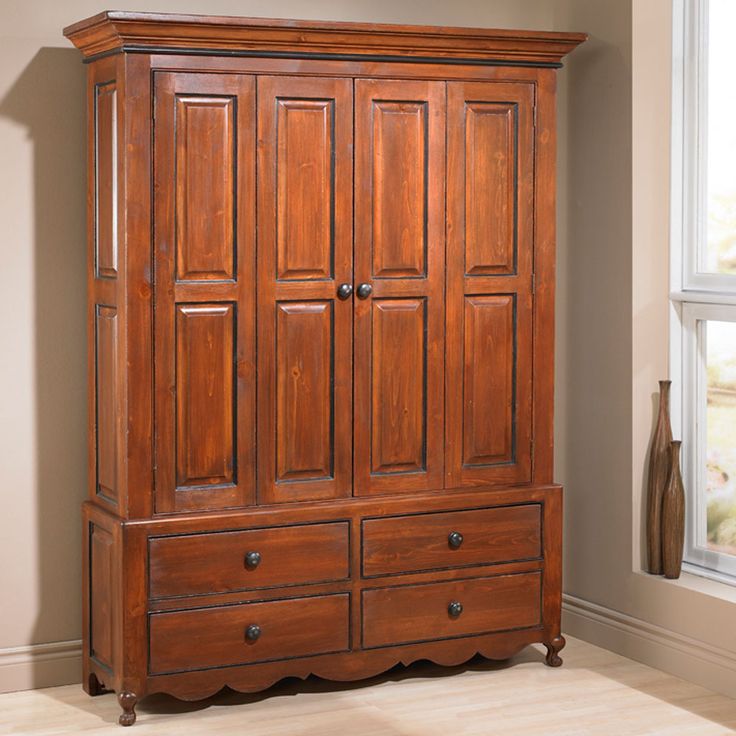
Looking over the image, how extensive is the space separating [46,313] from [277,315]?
2.38 ft

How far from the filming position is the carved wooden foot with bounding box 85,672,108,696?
3611mm

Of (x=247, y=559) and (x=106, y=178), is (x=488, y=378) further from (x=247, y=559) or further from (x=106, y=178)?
(x=106, y=178)

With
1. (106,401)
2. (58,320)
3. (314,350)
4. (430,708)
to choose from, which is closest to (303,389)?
(314,350)

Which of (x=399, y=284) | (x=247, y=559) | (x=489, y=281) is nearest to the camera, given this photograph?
(x=247, y=559)

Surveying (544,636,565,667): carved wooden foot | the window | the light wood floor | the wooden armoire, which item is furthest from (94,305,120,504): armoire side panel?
the window

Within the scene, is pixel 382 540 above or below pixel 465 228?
below

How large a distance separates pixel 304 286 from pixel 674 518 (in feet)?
4.45

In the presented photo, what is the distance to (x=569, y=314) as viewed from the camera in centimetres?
424

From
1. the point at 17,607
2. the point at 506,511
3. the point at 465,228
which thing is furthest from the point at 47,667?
the point at 465,228

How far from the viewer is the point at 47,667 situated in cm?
371

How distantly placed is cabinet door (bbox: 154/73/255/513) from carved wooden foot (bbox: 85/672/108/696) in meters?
0.62

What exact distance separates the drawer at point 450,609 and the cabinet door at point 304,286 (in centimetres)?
39

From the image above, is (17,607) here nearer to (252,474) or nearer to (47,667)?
(47,667)

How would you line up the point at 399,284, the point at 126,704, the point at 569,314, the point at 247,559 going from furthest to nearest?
the point at 569,314 < the point at 399,284 < the point at 247,559 < the point at 126,704
